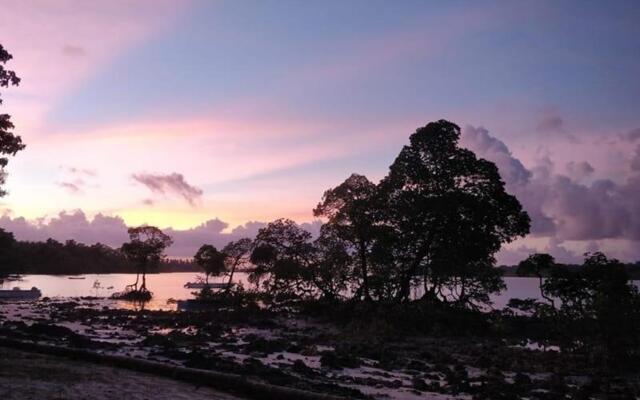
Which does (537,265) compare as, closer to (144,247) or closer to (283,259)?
(283,259)

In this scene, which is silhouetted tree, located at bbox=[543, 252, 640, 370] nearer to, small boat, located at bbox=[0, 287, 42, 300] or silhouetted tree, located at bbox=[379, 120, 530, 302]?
silhouetted tree, located at bbox=[379, 120, 530, 302]

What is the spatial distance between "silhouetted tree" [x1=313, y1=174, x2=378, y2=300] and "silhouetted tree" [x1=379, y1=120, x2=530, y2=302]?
1.34 meters

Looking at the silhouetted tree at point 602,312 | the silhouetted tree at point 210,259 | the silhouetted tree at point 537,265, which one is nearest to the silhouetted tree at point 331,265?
the silhouetted tree at point 537,265

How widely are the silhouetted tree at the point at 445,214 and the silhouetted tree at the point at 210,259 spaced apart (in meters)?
37.1

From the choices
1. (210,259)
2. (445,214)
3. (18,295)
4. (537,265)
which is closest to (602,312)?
(537,265)

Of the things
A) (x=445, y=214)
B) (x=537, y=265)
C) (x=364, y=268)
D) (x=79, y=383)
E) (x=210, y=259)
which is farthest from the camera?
(x=210, y=259)

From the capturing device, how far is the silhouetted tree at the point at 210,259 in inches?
2635

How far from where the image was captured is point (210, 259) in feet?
223

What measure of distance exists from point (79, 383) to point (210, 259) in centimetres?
5763

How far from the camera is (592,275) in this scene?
934 inches

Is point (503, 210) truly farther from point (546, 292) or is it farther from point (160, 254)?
point (160, 254)

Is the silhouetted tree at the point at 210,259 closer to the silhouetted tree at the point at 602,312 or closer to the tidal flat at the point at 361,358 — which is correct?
the tidal flat at the point at 361,358

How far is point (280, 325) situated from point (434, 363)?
1537cm

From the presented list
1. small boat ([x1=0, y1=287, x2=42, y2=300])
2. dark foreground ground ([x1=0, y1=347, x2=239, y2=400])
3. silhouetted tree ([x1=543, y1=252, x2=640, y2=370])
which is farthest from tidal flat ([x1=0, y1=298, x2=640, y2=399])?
small boat ([x1=0, y1=287, x2=42, y2=300])
